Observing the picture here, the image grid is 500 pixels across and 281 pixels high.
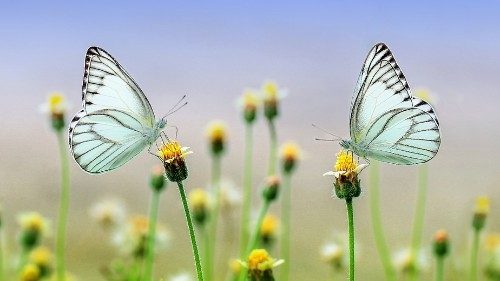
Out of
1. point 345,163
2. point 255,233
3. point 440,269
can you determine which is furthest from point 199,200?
point 345,163

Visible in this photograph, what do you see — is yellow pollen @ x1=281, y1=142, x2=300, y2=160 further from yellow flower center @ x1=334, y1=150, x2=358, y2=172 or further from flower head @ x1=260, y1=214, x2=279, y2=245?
yellow flower center @ x1=334, y1=150, x2=358, y2=172

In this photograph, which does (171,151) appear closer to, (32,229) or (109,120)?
(109,120)

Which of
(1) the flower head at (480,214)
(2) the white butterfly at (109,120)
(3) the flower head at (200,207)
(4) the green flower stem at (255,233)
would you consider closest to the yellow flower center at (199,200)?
(3) the flower head at (200,207)

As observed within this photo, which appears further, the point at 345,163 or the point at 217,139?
the point at 217,139

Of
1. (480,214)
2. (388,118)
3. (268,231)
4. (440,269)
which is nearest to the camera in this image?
(388,118)

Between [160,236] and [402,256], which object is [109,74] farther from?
[402,256]

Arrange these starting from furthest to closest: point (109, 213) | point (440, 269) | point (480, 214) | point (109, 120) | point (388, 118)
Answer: point (109, 213) → point (480, 214) → point (440, 269) → point (109, 120) → point (388, 118)
